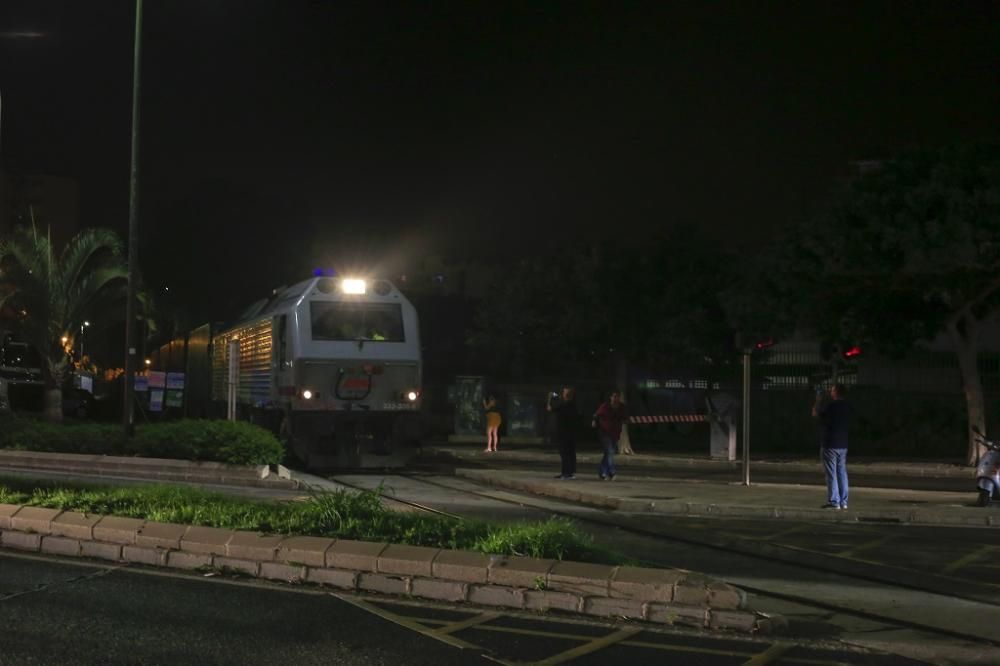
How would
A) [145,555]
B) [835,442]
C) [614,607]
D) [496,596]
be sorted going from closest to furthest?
1. [614,607]
2. [496,596]
3. [145,555]
4. [835,442]

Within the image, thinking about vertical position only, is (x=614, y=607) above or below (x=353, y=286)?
below

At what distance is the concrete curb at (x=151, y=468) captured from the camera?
17328mm

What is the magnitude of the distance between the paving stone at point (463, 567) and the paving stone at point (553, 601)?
1.35ft

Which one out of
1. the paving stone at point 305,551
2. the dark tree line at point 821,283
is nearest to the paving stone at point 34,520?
the paving stone at point 305,551

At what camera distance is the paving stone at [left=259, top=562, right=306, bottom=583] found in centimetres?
934

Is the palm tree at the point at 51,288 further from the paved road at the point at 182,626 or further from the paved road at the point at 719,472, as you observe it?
the paved road at the point at 182,626

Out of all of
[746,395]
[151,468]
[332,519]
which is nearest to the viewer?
[332,519]

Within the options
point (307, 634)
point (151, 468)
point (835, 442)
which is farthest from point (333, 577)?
point (151, 468)

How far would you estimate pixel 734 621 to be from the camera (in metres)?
8.07

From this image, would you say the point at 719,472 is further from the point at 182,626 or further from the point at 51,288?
the point at 182,626

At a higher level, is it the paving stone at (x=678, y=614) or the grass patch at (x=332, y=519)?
the grass patch at (x=332, y=519)

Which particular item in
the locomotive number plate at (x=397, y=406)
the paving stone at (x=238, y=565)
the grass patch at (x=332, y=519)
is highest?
the locomotive number plate at (x=397, y=406)

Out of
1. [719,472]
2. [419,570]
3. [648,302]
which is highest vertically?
[648,302]

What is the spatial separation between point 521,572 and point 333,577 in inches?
62.4
